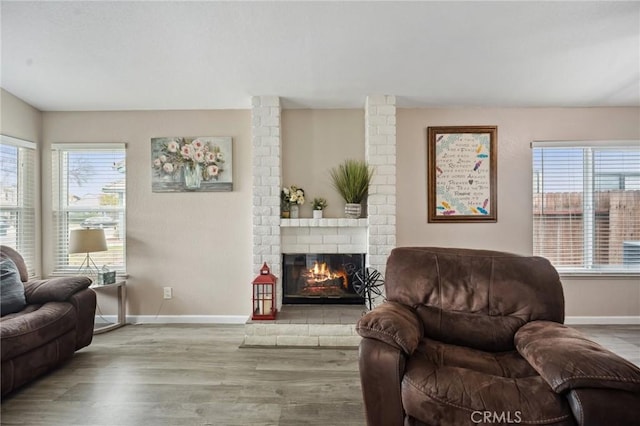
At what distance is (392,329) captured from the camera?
4.98 ft

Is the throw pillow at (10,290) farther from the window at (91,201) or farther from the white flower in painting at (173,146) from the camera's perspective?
the white flower in painting at (173,146)

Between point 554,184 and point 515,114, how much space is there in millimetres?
878

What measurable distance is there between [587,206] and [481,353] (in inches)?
111

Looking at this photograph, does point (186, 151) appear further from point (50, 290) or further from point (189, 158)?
point (50, 290)

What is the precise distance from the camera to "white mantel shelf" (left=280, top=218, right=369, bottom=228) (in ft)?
10.6

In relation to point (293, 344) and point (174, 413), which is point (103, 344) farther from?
point (293, 344)

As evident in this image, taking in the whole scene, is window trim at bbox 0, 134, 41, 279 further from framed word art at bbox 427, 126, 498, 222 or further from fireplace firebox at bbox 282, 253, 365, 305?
→ framed word art at bbox 427, 126, 498, 222

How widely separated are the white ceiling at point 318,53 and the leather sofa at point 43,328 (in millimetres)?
1718

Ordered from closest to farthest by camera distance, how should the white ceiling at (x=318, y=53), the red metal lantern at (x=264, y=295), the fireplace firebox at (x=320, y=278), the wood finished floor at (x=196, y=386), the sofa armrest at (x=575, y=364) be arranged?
the sofa armrest at (x=575, y=364) → the wood finished floor at (x=196, y=386) → the white ceiling at (x=318, y=53) → the red metal lantern at (x=264, y=295) → the fireplace firebox at (x=320, y=278)

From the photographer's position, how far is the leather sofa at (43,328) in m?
2.07

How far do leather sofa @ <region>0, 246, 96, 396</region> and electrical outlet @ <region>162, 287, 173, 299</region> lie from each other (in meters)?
0.77

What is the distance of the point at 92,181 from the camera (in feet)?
11.6
